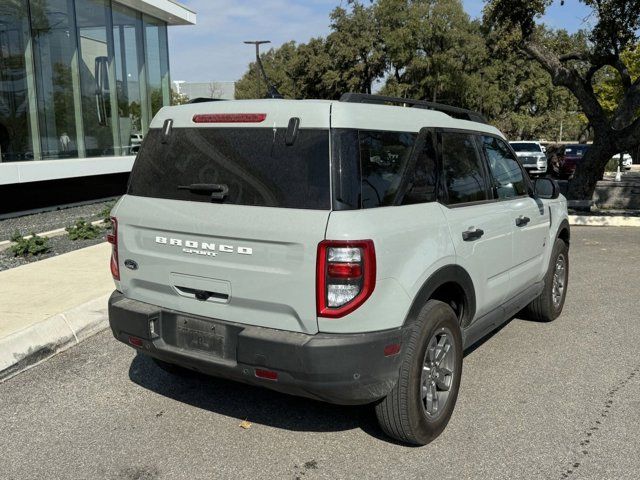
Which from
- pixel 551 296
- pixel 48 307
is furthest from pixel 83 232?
pixel 551 296

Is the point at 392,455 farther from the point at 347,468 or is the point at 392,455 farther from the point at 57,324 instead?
the point at 57,324

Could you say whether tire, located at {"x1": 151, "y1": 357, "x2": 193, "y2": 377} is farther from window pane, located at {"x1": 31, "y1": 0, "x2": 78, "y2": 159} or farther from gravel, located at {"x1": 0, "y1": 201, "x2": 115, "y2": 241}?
window pane, located at {"x1": 31, "y1": 0, "x2": 78, "y2": 159}

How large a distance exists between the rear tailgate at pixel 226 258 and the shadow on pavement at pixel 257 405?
0.95 metres

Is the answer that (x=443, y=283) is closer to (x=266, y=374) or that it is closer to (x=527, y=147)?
(x=266, y=374)

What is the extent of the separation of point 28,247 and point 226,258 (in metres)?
6.34

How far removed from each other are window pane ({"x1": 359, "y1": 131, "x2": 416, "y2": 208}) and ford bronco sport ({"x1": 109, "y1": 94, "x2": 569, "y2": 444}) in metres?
0.01

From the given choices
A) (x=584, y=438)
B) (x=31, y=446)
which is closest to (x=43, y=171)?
(x=31, y=446)

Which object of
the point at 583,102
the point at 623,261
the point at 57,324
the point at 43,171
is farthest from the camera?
the point at 583,102

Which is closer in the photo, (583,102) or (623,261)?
(623,261)

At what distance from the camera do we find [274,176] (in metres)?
3.13

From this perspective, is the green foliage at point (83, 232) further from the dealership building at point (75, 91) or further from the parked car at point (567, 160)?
the parked car at point (567, 160)

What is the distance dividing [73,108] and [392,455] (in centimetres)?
1240

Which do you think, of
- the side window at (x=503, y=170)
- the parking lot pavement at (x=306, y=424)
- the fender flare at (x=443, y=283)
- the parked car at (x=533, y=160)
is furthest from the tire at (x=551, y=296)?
the parked car at (x=533, y=160)

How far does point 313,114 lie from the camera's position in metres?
3.09
